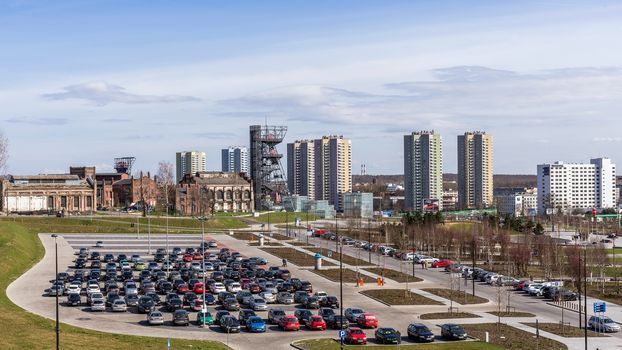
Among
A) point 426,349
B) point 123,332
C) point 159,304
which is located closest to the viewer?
point 426,349

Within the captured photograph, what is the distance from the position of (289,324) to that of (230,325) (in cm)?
361

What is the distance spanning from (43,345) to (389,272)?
46.4 metres

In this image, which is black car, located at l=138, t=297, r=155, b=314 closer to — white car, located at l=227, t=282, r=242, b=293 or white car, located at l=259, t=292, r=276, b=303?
white car, located at l=259, t=292, r=276, b=303

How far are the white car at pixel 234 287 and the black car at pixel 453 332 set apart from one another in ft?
74.5

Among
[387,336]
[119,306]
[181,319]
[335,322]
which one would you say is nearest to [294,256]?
[119,306]

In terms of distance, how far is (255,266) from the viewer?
83.7 m

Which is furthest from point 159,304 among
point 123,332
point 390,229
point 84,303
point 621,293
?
point 390,229

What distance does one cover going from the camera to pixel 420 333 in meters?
47.6

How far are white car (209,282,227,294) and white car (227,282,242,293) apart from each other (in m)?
0.49

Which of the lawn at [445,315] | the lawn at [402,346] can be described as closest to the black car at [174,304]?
the lawn at [402,346]

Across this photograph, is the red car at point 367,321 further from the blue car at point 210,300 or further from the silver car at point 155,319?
the blue car at point 210,300

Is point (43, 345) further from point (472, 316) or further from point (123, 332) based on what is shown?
point (472, 316)

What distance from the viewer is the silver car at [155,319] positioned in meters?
51.8

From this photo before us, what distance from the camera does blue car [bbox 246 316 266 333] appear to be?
4997cm
